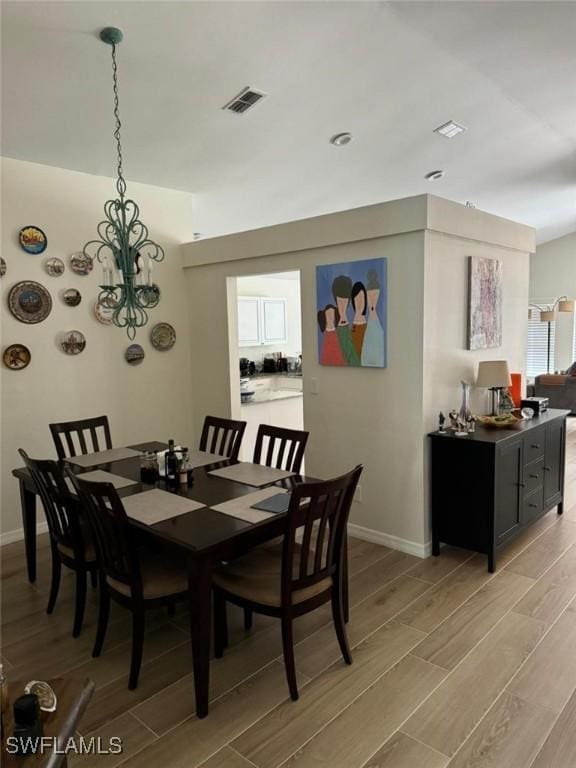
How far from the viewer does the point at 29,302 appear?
4.03 metres

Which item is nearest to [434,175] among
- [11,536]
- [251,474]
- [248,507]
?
[251,474]

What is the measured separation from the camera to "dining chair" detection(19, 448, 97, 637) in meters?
2.65

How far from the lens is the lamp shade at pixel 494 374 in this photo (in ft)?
12.3

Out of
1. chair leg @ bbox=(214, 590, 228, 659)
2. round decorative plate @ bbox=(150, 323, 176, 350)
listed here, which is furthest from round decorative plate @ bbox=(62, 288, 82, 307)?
chair leg @ bbox=(214, 590, 228, 659)

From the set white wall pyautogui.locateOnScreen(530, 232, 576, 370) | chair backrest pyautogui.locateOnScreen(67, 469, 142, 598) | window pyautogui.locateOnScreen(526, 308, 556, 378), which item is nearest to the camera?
chair backrest pyautogui.locateOnScreen(67, 469, 142, 598)

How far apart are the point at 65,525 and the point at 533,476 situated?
3148 mm

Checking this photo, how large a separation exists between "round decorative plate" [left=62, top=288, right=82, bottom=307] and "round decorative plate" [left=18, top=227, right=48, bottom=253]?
0.37 metres

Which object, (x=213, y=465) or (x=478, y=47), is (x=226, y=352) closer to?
(x=213, y=465)

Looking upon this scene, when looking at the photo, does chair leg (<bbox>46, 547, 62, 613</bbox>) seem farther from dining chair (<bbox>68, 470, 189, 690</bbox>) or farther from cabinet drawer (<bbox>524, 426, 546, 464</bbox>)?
cabinet drawer (<bbox>524, 426, 546, 464</bbox>)

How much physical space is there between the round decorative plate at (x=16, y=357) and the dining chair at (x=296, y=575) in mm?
2494

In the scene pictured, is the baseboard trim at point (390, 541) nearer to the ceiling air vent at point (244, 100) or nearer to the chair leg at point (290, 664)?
the chair leg at point (290, 664)

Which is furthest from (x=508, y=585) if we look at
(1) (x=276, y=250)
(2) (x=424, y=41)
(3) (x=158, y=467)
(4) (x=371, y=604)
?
(2) (x=424, y=41)

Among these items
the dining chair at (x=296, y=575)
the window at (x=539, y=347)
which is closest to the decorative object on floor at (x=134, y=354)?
the dining chair at (x=296, y=575)

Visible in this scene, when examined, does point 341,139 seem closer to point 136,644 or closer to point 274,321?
point 274,321
